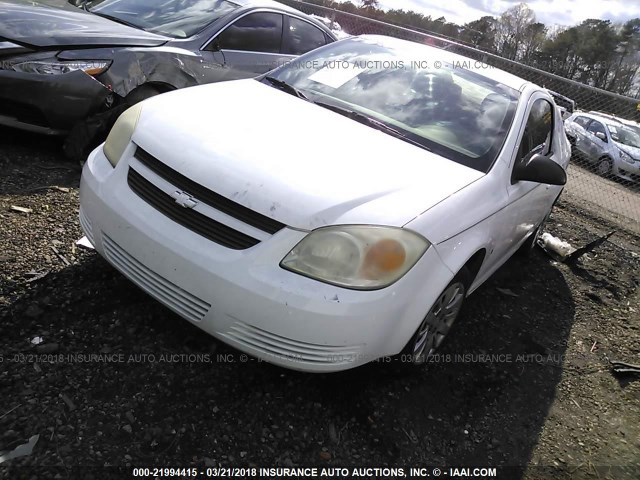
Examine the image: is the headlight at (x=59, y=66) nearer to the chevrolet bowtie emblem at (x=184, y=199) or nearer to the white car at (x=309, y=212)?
the white car at (x=309, y=212)

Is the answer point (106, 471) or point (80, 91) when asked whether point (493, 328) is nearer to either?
point (106, 471)

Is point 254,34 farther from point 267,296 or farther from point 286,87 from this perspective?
point 267,296

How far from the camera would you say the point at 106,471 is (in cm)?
186


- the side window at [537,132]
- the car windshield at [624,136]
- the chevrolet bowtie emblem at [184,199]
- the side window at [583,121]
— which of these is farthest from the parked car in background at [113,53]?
the side window at [583,121]

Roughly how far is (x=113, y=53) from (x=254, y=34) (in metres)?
1.60

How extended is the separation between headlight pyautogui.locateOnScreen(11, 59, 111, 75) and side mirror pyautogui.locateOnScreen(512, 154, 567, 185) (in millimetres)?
3188

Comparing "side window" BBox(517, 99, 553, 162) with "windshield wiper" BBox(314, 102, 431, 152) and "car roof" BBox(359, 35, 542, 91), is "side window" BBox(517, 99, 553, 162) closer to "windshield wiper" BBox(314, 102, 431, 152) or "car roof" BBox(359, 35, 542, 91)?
"car roof" BBox(359, 35, 542, 91)

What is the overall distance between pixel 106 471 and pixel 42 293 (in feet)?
3.77

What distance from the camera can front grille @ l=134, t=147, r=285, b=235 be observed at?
6.81 ft

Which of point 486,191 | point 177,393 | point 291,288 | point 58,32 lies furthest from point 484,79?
point 58,32

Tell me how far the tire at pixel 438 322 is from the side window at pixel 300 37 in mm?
3792

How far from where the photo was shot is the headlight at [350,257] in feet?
6.65

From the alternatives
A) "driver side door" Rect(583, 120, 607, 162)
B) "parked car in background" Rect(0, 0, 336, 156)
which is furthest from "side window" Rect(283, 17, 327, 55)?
"driver side door" Rect(583, 120, 607, 162)

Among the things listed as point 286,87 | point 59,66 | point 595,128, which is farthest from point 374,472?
point 595,128
